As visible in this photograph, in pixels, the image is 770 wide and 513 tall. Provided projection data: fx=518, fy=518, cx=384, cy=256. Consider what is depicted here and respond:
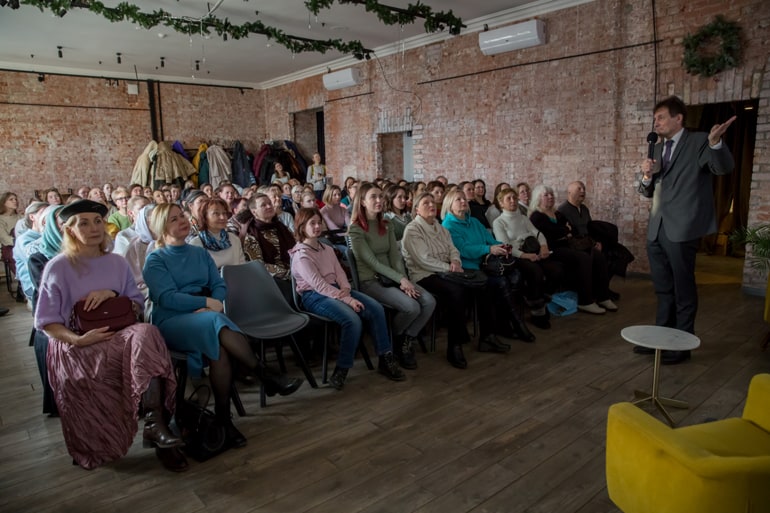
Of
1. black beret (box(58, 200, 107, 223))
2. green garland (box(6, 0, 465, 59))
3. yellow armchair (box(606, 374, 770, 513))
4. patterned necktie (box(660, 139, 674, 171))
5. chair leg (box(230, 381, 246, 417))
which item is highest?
green garland (box(6, 0, 465, 59))

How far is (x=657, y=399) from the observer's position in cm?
303

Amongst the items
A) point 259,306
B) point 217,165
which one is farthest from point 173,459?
point 217,165

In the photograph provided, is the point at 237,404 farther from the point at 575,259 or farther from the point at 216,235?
the point at 575,259

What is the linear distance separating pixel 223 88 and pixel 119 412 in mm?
10485

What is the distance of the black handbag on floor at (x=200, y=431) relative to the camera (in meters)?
2.67

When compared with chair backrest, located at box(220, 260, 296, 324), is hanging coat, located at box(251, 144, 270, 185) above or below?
Answer: above

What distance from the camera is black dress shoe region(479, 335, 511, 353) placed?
13.4 ft

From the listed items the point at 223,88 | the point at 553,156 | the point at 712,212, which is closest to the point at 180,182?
the point at 223,88

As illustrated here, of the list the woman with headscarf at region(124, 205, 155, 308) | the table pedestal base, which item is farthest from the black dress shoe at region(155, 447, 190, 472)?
the table pedestal base

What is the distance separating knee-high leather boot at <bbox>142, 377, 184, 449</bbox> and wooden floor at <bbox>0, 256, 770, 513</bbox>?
170mm

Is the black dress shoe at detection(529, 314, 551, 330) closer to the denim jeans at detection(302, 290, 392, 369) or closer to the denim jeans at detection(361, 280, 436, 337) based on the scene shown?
the denim jeans at detection(361, 280, 436, 337)

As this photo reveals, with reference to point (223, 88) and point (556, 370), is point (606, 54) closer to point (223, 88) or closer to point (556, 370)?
point (556, 370)

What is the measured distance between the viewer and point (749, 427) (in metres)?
1.98

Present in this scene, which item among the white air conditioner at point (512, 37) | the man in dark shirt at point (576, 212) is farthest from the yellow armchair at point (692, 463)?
the white air conditioner at point (512, 37)
